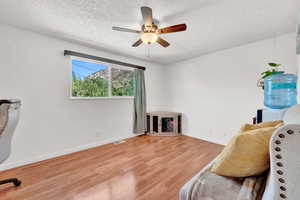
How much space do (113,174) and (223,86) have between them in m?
2.95

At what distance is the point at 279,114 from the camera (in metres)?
1.40

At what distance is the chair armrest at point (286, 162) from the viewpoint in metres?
0.44

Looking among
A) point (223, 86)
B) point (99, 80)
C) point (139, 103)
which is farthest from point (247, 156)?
point (139, 103)

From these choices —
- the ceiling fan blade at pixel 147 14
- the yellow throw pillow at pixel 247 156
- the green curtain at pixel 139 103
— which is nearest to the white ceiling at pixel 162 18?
the ceiling fan blade at pixel 147 14

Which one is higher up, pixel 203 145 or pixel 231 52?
pixel 231 52

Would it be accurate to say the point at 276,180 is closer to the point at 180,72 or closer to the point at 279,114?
the point at 279,114

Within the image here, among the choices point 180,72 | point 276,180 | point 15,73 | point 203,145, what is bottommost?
point 203,145

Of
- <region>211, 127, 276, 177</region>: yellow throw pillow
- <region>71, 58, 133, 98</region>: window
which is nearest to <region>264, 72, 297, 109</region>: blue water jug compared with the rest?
<region>211, 127, 276, 177</region>: yellow throw pillow

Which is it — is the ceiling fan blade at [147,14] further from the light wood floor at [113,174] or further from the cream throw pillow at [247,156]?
the light wood floor at [113,174]

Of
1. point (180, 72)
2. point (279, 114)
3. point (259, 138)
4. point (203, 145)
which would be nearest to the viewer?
point (259, 138)

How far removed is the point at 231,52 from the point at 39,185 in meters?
4.13

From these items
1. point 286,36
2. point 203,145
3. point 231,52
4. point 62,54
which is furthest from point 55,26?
point 286,36

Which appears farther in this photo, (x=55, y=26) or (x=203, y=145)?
(x=203, y=145)

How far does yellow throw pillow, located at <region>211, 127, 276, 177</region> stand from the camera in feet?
2.41
